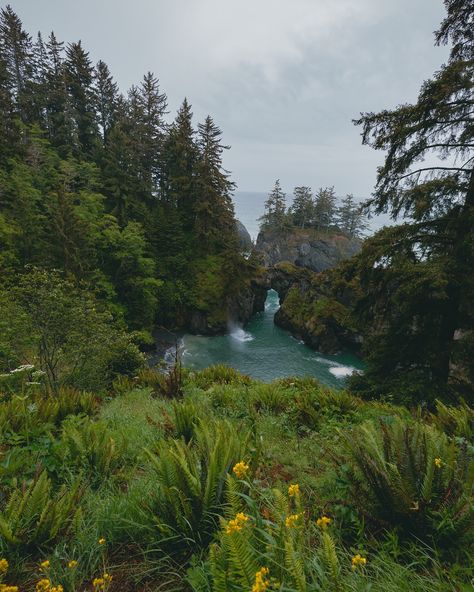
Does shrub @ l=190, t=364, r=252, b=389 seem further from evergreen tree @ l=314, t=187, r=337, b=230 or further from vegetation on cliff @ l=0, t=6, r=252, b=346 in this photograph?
evergreen tree @ l=314, t=187, r=337, b=230

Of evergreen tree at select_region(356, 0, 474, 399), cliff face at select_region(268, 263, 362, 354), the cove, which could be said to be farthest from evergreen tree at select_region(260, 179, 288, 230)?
evergreen tree at select_region(356, 0, 474, 399)

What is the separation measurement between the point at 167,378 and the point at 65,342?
4.75 metres

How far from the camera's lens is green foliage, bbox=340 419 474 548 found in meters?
1.93

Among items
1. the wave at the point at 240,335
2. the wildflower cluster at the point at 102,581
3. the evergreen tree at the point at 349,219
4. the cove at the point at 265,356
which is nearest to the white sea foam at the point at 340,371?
the cove at the point at 265,356

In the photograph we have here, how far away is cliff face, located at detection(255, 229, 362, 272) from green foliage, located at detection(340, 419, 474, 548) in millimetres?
47045

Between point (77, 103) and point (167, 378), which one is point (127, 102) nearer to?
point (77, 103)

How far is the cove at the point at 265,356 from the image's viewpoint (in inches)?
899

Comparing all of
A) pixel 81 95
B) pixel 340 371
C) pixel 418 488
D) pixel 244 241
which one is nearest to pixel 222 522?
pixel 418 488

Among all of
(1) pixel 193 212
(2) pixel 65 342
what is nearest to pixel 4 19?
(1) pixel 193 212

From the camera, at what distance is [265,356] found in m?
25.6

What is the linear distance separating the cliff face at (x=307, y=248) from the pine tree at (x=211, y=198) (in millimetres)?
17852

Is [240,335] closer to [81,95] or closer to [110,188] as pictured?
[110,188]

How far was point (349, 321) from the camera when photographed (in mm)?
9133

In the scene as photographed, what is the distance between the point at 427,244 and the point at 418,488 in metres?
7.09
